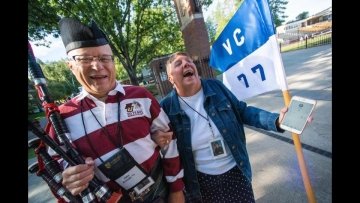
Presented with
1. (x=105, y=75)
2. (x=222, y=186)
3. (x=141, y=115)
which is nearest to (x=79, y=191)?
(x=141, y=115)

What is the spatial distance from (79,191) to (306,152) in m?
3.45

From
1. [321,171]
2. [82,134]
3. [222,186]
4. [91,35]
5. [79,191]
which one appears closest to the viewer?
[79,191]

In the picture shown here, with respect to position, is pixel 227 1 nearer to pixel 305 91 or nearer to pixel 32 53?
pixel 305 91

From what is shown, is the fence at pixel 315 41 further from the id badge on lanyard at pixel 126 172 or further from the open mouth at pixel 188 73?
the id badge on lanyard at pixel 126 172

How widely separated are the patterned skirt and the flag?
90 centimetres

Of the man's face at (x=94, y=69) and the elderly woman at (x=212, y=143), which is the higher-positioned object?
the man's face at (x=94, y=69)

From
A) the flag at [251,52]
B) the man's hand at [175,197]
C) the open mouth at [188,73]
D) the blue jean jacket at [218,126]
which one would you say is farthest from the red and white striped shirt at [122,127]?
the flag at [251,52]

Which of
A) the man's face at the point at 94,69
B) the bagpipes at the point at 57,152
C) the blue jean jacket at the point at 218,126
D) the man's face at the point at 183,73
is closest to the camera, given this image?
the bagpipes at the point at 57,152

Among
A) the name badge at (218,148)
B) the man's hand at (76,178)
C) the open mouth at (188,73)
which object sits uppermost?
the open mouth at (188,73)

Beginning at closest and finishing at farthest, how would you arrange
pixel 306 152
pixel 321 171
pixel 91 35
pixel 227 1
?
pixel 91 35 → pixel 321 171 → pixel 306 152 → pixel 227 1

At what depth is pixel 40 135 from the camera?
3.88 feet

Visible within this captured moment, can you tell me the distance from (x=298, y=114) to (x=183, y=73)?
104 cm

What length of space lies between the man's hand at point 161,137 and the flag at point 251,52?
1134mm

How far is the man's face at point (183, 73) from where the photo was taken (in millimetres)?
→ 2049
